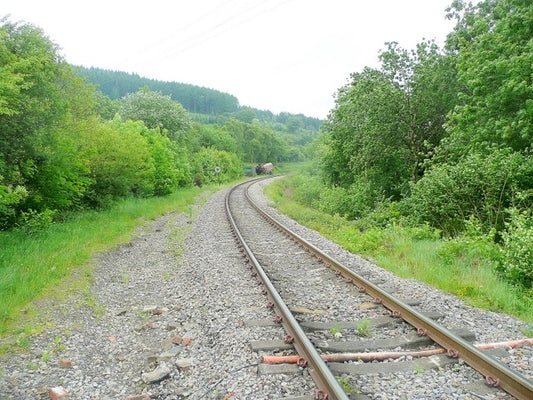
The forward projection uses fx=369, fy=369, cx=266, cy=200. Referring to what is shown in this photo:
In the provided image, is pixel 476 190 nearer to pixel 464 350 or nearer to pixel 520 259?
pixel 520 259

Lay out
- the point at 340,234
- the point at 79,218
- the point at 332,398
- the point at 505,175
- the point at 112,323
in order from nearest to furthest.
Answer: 1. the point at 332,398
2. the point at 112,323
3. the point at 505,175
4. the point at 340,234
5. the point at 79,218

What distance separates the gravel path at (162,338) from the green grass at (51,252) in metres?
0.44

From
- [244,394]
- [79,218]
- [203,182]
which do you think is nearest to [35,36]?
[79,218]

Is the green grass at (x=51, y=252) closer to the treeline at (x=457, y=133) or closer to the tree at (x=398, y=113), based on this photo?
the treeline at (x=457, y=133)

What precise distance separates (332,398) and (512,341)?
254 cm

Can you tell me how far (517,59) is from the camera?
35.3 ft

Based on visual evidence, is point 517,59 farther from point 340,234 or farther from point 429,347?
point 429,347

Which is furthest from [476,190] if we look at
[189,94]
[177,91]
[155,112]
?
[189,94]

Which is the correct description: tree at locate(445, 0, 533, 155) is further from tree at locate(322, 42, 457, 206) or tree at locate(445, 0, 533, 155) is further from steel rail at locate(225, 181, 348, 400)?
steel rail at locate(225, 181, 348, 400)

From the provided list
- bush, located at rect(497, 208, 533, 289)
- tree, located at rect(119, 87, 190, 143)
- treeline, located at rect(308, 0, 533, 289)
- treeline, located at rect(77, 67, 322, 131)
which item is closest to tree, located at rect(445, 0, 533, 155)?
treeline, located at rect(308, 0, 533, 289)

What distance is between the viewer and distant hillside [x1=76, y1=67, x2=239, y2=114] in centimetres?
13612

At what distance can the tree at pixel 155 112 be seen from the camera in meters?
35.6

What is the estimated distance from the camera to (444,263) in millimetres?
7973

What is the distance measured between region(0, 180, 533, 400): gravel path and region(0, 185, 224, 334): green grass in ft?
1.45
